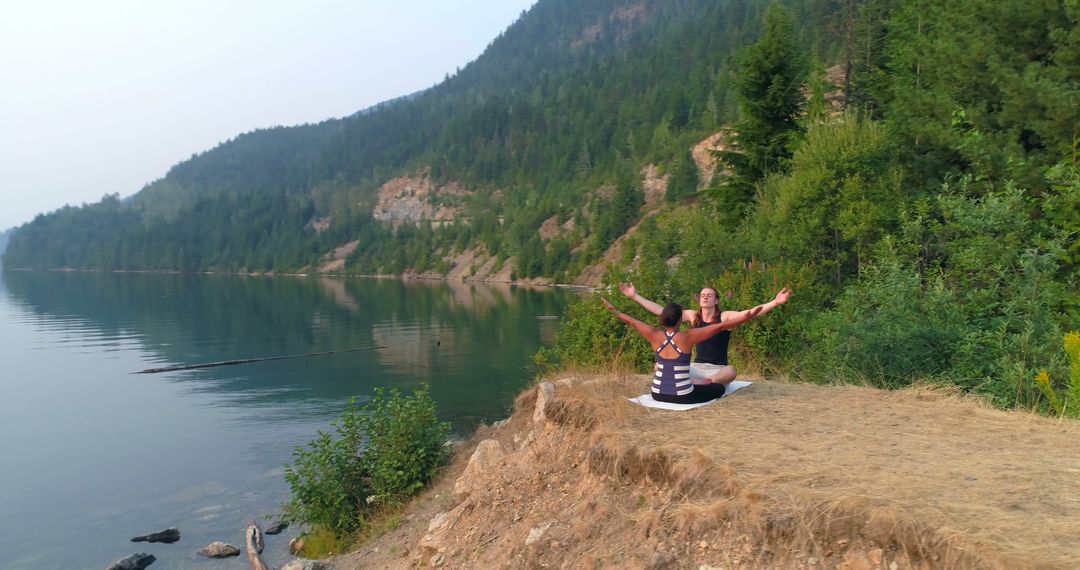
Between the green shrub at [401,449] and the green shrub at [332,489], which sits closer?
the green shrub at [332,489]

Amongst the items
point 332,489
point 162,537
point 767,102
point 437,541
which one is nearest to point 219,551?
point 162,537

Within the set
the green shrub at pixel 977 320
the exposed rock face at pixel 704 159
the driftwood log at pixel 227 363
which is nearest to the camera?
the green shrub at pixel 977 320

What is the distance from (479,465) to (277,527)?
760 cm

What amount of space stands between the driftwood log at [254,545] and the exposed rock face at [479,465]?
17.6ft

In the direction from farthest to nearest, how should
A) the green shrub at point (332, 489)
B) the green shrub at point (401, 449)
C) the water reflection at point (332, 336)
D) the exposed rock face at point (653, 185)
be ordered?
the exposed rock face at point (653, 185) < the water reflection at point (332, 336) < the green shrub at point (401, 449) < the green shrub at point (332, 489)

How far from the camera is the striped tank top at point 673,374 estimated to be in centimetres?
934

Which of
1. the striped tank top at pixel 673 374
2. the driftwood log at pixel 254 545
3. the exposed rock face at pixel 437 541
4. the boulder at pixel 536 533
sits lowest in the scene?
the driftwood log at pixel 254 545

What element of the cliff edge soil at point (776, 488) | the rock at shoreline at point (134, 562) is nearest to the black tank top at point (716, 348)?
the cliff edge soil at point (776, 488)

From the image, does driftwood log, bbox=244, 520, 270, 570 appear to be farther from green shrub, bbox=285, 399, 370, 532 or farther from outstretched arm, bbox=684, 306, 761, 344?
outstretched arm, bbox=684, 306, 761, 344

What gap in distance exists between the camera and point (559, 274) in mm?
112188

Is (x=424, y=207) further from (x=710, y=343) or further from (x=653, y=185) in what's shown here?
(x=710, y=343)

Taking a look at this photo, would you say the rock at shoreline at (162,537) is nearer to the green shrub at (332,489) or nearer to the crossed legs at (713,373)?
the green shrub at (332,489)

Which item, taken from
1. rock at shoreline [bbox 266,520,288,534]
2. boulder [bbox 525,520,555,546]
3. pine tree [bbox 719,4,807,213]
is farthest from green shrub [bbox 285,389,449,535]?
pine tree [bbox 719,4,807,213]

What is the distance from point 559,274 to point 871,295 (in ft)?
321
